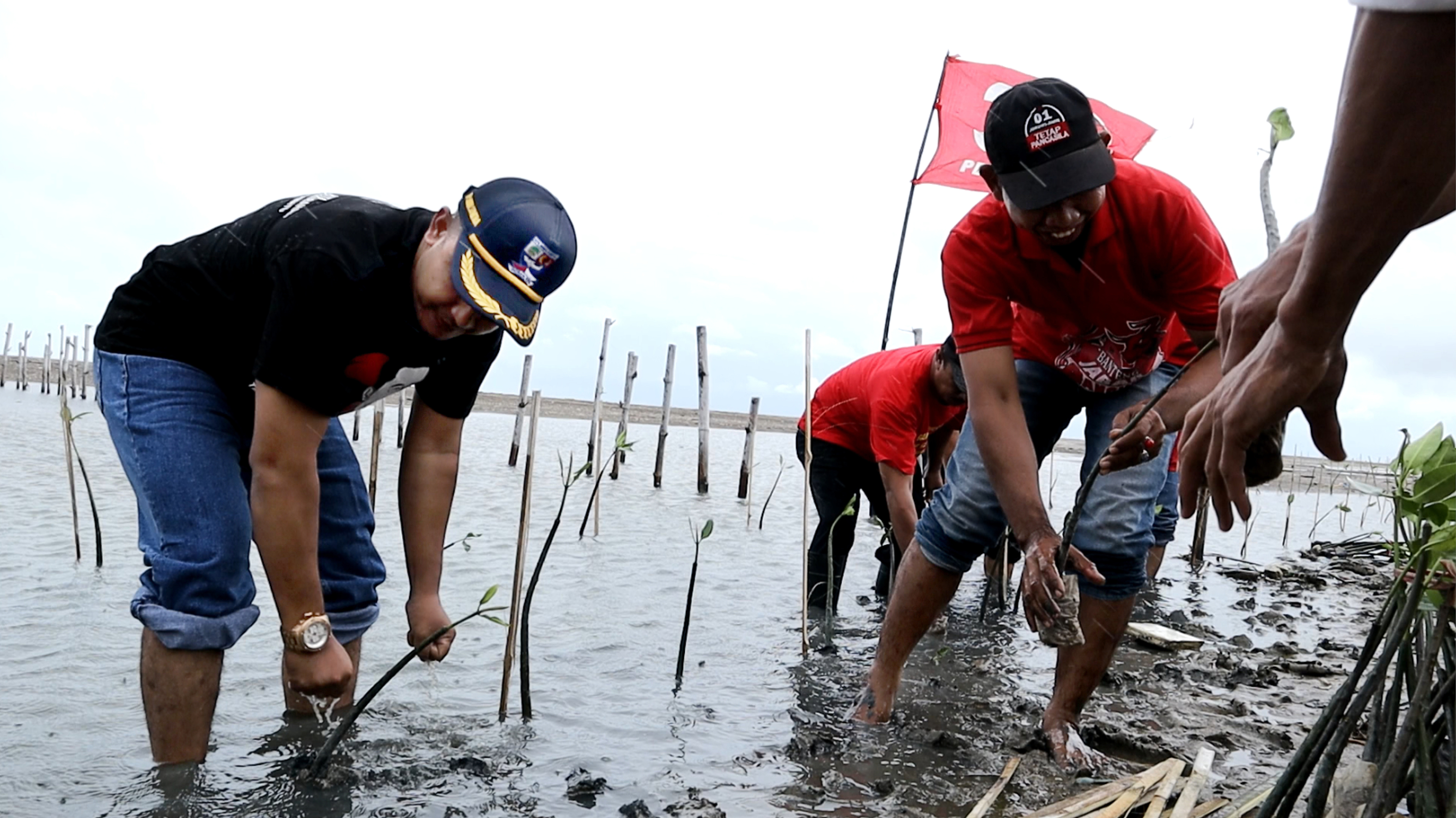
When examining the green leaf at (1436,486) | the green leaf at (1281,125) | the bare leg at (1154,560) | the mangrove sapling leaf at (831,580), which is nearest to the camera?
the green leaf at (1436,486)

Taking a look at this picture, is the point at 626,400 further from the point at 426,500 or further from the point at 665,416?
the point at 426,500

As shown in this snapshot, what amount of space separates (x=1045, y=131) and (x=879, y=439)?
255 cm

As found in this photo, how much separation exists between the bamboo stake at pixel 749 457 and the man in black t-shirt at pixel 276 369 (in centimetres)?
961

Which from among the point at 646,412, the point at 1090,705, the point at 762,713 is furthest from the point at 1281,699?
the point at 646,412

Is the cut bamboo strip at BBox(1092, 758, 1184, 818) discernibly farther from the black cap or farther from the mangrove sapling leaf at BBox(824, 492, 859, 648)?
the mangrove sapling leaf at BBox(824, 492, 859, 648)

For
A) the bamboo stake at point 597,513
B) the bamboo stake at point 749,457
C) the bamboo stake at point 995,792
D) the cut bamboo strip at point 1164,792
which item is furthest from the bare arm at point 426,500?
the bamboo stake at point 749,457

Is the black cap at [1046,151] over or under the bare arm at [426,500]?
over

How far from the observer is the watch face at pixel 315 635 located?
261cm

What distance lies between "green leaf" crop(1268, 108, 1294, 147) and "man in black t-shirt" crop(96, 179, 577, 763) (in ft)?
5.04

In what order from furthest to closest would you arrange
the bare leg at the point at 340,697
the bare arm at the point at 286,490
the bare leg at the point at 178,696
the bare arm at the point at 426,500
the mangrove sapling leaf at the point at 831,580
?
the mangrove sapling leaf at the point at 831,580
the bare leg at the point at 340,697
the bare arm at the point at 426,500
the bare leg at the point at 178,696
the bare arm at the point at 286,490

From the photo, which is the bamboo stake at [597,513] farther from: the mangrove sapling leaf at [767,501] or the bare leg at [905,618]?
the bare leg at [905,618]

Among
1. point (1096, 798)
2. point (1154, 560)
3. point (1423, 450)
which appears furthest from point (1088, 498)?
point (1154, 560)

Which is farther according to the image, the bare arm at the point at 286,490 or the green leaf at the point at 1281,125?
the bare arm at the point at 286,490

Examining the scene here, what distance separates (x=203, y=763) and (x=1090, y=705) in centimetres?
302
